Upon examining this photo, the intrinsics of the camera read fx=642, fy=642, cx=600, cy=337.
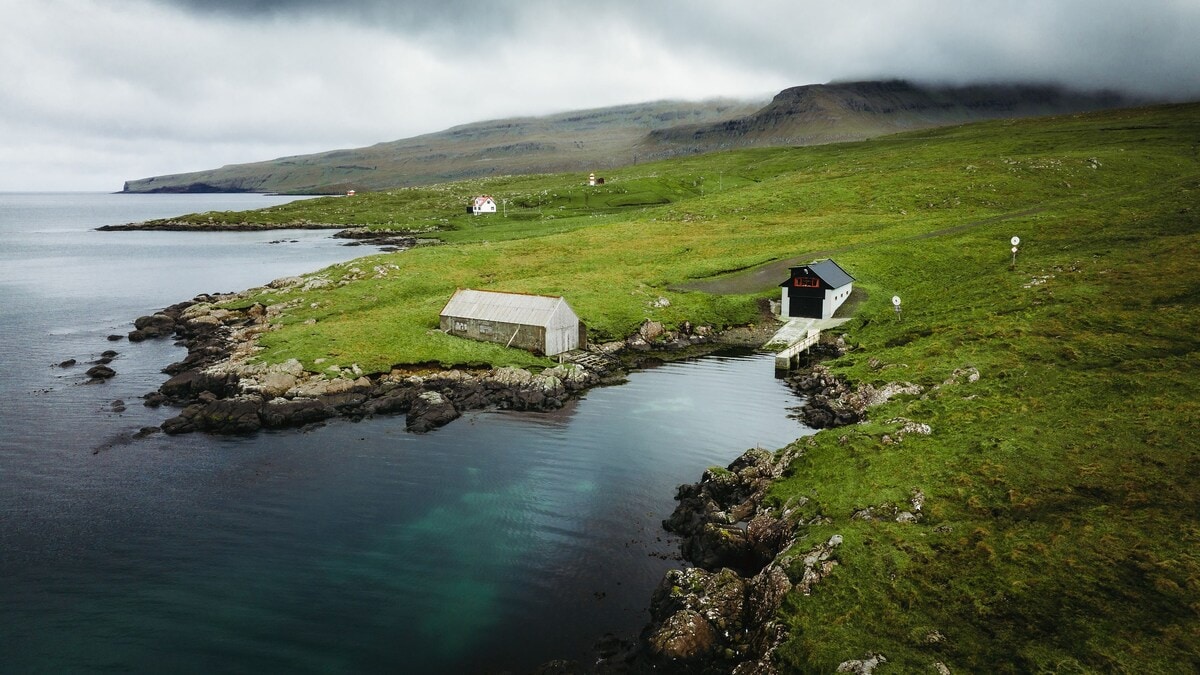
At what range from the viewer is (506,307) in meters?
76.1

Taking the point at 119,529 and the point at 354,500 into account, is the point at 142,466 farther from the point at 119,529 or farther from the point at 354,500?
the point at 354,500

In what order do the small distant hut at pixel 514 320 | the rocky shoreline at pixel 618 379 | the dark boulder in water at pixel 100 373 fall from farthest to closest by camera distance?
the small distant hut at pixel 514 320, the dark boulder in water at pixel 100 373, the rocky shoreline at pixel 618 379

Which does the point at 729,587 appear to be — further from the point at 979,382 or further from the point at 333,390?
the point at 333,390

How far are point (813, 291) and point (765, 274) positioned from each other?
1900cm

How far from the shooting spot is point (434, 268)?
112312 millimetres

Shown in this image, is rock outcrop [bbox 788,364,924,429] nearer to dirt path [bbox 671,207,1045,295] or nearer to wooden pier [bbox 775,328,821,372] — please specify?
wooden pier [bbox 775,328,821,372]

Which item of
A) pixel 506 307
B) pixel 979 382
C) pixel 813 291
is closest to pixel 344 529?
pixel 506 307

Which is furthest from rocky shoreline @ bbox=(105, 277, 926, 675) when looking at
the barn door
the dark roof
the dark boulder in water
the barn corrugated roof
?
the dark roof

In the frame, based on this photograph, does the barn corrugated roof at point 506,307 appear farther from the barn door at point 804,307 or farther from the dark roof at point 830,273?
the dark roof at point 830,273

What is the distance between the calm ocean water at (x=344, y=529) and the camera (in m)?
30.6

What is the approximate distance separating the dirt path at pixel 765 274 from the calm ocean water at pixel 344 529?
1280 inches

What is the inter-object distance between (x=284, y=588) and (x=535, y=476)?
18.6m

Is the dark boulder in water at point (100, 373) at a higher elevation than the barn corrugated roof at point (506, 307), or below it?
below

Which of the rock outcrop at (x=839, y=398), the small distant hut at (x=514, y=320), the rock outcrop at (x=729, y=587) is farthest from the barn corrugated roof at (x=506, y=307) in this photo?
the rock outcrop at (x=729, y=587)
